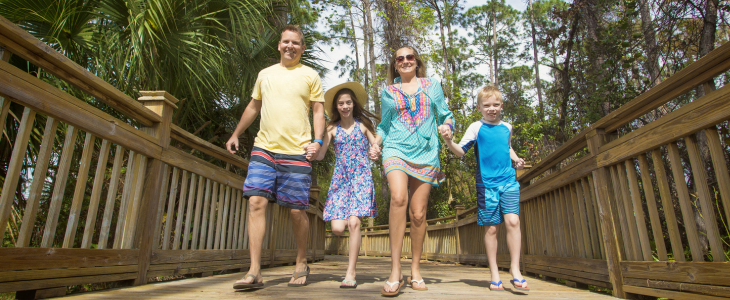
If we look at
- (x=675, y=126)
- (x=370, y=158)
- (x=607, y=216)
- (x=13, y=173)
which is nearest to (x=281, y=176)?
(x=370, y=158)

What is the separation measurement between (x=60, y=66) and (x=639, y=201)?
2.98 m

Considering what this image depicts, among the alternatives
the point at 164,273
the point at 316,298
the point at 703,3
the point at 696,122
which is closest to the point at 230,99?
the point at 164,273

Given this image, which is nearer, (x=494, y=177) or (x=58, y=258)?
(x=58, y=258)

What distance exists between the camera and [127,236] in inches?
96.8

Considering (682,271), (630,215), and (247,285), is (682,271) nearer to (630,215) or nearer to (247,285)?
(630,215)

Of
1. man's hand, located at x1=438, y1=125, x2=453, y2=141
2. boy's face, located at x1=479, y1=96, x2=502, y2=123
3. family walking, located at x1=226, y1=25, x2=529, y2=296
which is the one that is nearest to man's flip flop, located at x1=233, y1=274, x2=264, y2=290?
family walking, located at x1=226, y1=25, x2=529, y2=296

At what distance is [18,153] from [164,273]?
1.31 meters

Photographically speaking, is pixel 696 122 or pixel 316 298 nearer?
pixel 696 122

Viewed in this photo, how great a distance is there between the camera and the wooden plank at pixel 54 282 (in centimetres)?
165

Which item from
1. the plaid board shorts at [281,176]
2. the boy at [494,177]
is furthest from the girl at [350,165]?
the boy at [494,177]

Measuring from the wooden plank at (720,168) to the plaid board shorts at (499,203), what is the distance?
3.72 ft

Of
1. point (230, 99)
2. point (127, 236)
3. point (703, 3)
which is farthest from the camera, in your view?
point (230, 99)

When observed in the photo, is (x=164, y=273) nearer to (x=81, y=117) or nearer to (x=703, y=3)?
(x=81, y=117)

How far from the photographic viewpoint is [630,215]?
234cm
